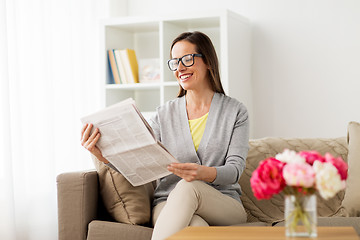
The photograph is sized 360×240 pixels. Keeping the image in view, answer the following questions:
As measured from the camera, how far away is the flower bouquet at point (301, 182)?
1.22 metres

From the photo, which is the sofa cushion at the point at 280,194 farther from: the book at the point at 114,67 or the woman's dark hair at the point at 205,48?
the book at the point at 114,67

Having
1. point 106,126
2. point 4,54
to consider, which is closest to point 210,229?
point 106,126

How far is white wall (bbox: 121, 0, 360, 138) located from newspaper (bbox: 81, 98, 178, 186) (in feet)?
5.07

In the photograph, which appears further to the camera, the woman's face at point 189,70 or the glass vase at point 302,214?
the woman's face at point 189,70

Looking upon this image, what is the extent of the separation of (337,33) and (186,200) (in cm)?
188

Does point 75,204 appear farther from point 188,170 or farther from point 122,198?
point 188,170

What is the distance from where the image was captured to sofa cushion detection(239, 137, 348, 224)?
7.95 ft

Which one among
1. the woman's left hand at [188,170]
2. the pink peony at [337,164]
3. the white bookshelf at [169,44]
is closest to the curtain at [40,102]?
the white bookshelf at [169,44]

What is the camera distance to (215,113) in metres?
2.21

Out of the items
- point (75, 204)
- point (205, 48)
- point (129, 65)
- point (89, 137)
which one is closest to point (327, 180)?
point (89, 137)

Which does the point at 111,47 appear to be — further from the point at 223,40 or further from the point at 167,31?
the point at 223,40

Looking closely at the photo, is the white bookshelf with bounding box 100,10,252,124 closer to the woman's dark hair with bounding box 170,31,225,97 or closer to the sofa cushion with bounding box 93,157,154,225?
the woman's dark hair with bounding box 170,31,225,97

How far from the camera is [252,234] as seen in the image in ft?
4.60

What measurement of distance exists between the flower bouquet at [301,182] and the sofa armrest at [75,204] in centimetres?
105
